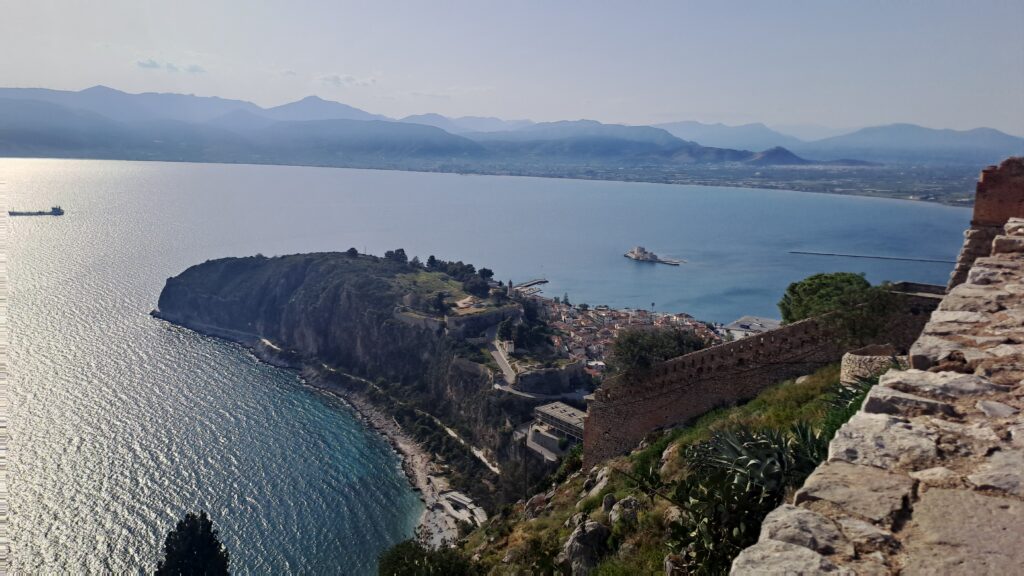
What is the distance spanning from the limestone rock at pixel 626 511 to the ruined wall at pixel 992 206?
15.6ft

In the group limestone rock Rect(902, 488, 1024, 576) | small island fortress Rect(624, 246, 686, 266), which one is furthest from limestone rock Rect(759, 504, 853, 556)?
small island fortress Rect(624, 246, 686, 266)

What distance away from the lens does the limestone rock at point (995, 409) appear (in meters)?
2.61

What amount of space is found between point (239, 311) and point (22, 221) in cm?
5091

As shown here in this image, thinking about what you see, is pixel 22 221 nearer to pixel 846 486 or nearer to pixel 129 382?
pixel 129 382

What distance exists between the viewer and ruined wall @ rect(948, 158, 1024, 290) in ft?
25.6

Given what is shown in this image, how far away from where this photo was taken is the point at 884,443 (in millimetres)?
2529

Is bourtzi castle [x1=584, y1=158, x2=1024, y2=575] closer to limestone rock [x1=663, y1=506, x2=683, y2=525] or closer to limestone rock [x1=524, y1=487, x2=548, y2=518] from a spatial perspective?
limestone rock [x1=663, y1=506, x2=683, y2=525]

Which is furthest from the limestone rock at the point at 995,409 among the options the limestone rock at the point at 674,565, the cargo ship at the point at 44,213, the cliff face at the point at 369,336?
the cargo ship at the point at 44,213

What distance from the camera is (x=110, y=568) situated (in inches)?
892

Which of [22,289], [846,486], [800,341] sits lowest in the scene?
[22,289]

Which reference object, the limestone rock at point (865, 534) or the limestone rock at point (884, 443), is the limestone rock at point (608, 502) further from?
the limestone rock at point (865, 534)

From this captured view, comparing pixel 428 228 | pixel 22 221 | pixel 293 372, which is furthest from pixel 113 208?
pixel 293 372

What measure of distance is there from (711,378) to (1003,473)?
31.8ft

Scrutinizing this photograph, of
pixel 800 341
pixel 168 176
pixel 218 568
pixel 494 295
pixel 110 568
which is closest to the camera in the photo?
pixel 800 341
